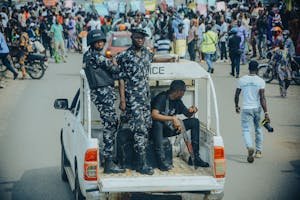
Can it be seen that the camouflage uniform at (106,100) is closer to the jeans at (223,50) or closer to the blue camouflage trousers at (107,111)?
the blue camouflage trousers at (107,111)

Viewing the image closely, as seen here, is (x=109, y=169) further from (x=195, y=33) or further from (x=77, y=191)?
(x=195, y=33)

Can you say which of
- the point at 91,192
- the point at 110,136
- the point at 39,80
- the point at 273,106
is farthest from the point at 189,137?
the point at 39,80

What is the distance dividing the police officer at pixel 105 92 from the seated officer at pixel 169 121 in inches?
18.3

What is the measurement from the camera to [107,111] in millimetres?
→ 9570

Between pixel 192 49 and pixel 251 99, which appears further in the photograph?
pixel 192 49

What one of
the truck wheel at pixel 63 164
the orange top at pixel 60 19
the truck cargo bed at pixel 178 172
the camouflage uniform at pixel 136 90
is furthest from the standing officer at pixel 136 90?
the orange top at pixel 60 19

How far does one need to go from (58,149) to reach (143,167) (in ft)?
17.8

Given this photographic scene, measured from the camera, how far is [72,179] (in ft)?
34.7

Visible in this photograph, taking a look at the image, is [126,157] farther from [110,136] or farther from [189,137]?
[189,137]

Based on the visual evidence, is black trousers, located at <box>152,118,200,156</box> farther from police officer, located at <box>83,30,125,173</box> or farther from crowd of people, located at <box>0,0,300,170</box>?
police officer, located at <box>83,30,125,173</box>

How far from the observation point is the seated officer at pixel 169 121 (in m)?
9.62

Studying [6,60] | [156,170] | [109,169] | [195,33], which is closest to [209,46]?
[195,33]

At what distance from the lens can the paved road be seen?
Result: 37.7 ft

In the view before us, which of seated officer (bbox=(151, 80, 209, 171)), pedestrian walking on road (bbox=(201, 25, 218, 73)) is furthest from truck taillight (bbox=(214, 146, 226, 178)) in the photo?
pedestrian walking on road (bbox=(201, 25, 218, 73))
